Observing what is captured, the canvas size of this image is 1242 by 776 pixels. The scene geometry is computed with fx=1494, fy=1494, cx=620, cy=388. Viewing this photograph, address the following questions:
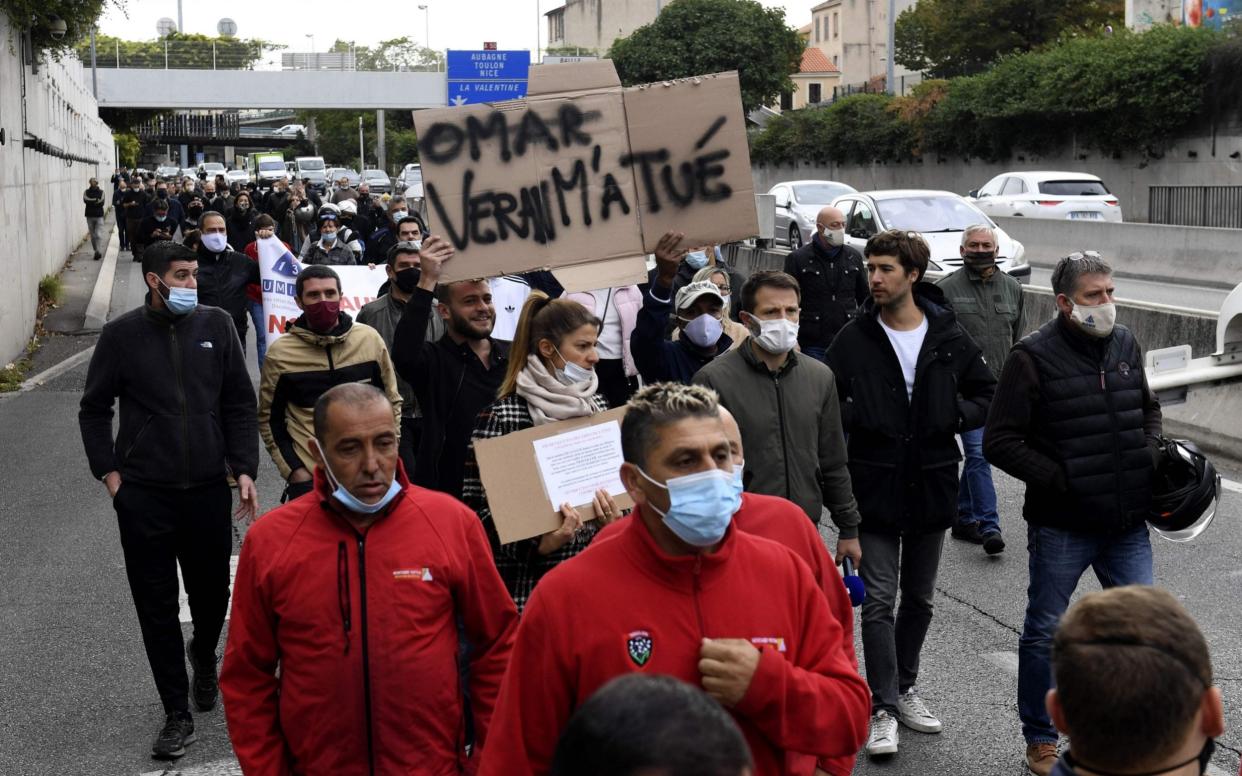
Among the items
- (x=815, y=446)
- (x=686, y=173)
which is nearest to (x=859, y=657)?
(x=815, y=446)

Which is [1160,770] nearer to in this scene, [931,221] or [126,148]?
[931,221]

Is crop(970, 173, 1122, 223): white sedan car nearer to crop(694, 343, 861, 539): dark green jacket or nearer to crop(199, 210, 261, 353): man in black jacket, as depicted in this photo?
crop(199, 210, 261, 353): man in black jacket

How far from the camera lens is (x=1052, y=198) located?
31484 mm

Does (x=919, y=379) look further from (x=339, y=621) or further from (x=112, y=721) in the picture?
(x=112, y=721)

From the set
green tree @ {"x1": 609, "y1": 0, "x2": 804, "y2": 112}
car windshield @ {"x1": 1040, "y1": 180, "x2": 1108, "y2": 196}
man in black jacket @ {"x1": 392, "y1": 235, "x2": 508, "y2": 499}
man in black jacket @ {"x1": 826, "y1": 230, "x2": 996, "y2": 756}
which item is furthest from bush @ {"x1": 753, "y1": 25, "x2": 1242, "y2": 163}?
man in black jacket @ {"x1": 392, "y1": 235, "x2": 508, "y2": 499}

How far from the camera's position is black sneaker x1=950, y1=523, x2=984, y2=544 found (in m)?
8.99

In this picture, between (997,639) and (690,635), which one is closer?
(690,635)

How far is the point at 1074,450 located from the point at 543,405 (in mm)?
2096

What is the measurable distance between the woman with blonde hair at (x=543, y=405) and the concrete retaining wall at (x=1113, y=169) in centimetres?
3805

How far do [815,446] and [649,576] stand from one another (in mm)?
2576

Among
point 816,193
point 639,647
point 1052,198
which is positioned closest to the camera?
point 639,647

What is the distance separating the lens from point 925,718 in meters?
6.04

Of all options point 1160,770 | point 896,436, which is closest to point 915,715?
point 896,436

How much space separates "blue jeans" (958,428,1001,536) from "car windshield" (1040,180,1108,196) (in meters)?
24.2
